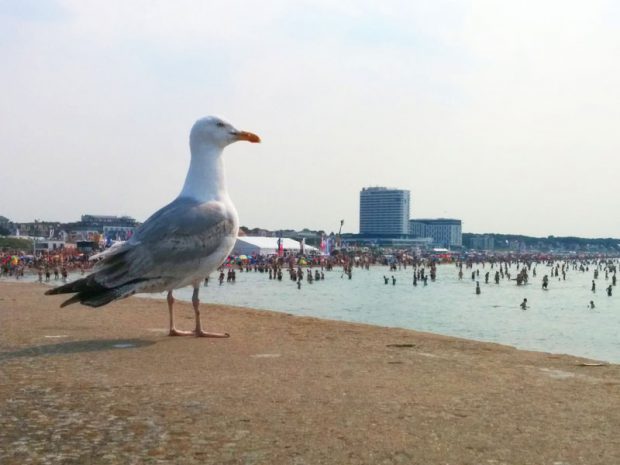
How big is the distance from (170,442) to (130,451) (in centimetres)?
25

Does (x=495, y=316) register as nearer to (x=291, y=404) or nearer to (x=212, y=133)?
(x=212, y=133)

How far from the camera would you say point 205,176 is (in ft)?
27.4

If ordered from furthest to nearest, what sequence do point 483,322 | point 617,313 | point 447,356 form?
point 617,313, point 483,322, point 447,356

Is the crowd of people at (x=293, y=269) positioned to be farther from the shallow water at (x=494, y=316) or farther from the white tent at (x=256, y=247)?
the white tent at (x=256, y=247)

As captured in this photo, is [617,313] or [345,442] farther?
[617,313]

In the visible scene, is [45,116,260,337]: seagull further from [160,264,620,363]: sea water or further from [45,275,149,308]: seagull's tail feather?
[160,264,620,363]: sea water

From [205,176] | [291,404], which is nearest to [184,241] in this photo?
[205,176]

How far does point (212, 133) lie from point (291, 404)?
185 inches

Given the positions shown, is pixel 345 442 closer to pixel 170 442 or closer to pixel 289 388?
pixel 170 442

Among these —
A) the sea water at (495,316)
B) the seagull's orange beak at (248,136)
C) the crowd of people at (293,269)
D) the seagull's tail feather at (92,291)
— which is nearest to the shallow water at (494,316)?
the sea water at (495,316)

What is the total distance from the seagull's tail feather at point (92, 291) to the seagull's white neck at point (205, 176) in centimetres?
149

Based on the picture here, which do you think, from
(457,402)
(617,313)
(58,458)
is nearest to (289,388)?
(457,402)

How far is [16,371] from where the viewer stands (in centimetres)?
573

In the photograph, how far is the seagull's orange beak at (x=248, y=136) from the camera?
28.6ft
